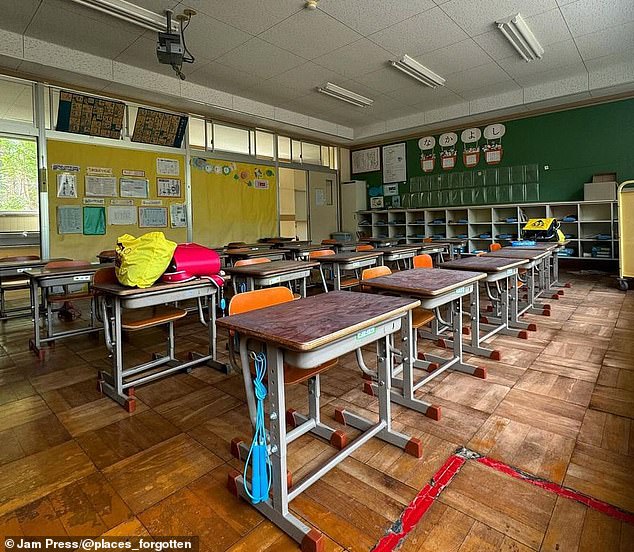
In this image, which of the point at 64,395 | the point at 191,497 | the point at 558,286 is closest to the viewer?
the point at 191,497

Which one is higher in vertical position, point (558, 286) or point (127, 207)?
point (127, 207)

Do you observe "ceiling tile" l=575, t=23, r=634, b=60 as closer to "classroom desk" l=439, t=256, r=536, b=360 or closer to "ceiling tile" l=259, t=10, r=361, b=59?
"ceiling tile" l=259, t=10, r=361, b=59

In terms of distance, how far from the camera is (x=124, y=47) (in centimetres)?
460

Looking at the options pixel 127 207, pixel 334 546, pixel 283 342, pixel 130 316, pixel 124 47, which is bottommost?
pixel 334 546

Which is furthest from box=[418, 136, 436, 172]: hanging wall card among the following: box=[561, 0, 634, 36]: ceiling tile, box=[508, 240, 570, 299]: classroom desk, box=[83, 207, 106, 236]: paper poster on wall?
box=[83, 207, 106, 236]: paper poster on wall

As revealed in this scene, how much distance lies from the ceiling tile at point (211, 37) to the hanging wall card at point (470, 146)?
16.6ft

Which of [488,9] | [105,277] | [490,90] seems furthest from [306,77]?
[105,277]

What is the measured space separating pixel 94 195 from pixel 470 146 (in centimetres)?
667

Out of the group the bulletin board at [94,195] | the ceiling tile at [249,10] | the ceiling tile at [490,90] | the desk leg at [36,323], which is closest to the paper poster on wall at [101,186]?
→ the bulletin board at [94,195]

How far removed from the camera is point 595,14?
4.27m

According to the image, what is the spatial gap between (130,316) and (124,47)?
120 inches

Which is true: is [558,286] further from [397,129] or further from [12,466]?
[12,466]

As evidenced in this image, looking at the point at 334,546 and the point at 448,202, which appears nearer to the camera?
the point at 334,546

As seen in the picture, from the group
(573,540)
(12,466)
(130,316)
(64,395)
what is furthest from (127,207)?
(573,540)
